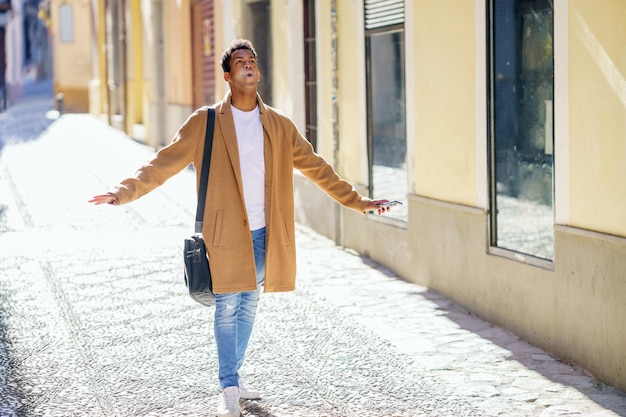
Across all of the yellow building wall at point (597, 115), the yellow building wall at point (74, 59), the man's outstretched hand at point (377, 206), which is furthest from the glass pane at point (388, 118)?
the yellow building wall at point (74, 59)

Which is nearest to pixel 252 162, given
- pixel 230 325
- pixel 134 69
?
pixel 230 325

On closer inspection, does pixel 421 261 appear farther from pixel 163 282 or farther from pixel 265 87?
pixel 265 87

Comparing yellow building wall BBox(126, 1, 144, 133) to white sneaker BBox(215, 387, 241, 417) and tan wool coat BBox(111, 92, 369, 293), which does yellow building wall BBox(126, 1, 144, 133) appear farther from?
white sneaker BBox(215, 387, 241, 417)

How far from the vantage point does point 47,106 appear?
1703 inches

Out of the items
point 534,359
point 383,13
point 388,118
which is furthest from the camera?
point 388,118

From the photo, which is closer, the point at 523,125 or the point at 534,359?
the point at 534,359

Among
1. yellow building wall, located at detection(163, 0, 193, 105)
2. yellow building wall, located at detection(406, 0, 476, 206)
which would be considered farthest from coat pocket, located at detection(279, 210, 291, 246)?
yellow building wall, located at detection(163, 0, 193, 105)

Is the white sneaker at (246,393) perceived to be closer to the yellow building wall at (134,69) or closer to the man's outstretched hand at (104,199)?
the man's outstretched hand at (104,199)

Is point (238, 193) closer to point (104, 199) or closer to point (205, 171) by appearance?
point (205, 171)

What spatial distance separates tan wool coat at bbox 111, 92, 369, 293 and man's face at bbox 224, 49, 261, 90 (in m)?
0.12

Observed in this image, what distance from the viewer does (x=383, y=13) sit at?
1044 cm

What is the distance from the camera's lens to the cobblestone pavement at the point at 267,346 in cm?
589

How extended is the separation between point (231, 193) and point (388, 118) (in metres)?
5.40

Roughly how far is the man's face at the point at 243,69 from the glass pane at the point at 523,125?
2531mm
